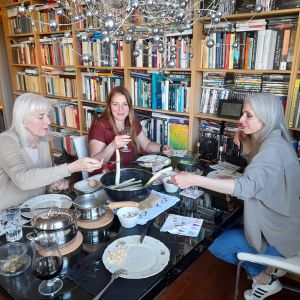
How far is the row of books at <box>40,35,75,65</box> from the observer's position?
328cm

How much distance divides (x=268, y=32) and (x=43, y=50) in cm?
269

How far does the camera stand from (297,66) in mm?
1944

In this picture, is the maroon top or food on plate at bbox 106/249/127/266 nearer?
food on plate at bbox 106/249/127/266

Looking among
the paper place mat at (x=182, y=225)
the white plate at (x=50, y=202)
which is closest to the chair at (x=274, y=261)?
the paper place mat at (x=182, y=225)

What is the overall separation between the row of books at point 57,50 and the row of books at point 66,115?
1.65 feet

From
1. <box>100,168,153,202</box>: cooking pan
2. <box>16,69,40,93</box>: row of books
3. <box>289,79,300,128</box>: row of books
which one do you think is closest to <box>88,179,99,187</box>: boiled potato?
<box>100,168,153,202</box>: cooking pan

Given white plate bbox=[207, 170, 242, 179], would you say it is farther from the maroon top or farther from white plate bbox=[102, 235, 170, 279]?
white plate bbox=[102, 235, 170, 279]

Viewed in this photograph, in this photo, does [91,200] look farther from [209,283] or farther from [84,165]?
[209,283]

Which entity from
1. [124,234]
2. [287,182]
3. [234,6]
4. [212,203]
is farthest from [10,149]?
[234,6]

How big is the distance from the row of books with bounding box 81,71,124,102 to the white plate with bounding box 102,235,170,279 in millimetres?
2108

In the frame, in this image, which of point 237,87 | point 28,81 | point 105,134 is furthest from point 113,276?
point 28,81

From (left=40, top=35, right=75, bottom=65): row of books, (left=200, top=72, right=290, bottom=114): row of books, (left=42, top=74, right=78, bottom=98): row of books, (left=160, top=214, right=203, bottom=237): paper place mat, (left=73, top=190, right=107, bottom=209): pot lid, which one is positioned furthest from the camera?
(left=42, top=74, right=78, bottom=98): row of books

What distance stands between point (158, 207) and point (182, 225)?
0.19m

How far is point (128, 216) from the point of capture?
124 cm
